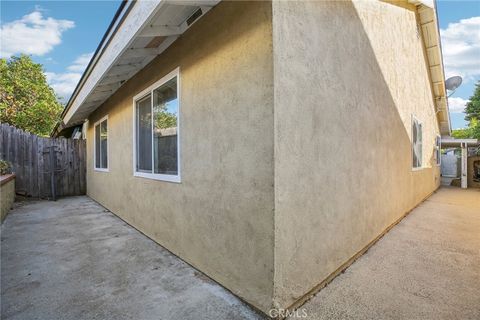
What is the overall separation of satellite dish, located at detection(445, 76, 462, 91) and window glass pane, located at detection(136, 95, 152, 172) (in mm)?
11038

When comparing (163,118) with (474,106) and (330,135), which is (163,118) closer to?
(330,135)

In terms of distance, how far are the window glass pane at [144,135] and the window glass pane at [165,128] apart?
0.75 feet

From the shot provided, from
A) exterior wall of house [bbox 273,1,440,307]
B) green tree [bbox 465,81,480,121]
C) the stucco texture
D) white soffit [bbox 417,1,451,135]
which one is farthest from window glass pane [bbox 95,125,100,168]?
green tree [bbox 465,81,480,121]

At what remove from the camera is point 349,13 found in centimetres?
307

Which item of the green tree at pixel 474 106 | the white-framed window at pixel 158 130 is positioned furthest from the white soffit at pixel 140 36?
the green tree at pixel 474 106

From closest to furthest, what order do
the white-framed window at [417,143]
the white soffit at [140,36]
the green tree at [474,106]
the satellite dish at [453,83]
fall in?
the white soffit at [140,36], the white-framed window at [417,143], the satellite dish at [453,83], the green tree at [474,106]

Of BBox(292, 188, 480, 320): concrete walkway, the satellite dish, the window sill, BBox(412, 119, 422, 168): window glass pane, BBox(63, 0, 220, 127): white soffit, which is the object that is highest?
the satellite dish

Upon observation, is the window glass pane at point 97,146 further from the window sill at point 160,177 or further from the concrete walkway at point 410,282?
the concrete walkway at point 410,282

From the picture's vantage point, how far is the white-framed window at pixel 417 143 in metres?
6.32

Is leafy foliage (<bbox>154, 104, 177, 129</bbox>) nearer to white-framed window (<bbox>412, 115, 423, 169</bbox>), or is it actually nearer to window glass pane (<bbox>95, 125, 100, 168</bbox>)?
window glass pane (<bbox>95, 125, 100, 168</bbox>)

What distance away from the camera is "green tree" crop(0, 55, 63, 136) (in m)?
13.4

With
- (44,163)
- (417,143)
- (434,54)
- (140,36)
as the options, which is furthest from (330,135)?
(44,163)

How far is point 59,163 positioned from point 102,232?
5.60m

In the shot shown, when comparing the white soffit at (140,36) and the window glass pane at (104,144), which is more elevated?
the white soffit at (140,36)
